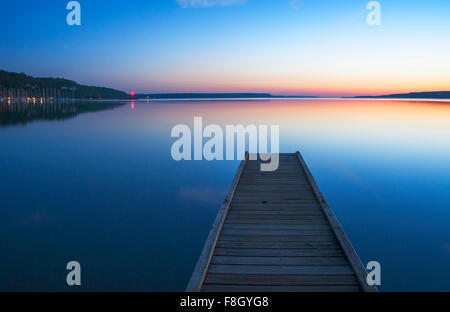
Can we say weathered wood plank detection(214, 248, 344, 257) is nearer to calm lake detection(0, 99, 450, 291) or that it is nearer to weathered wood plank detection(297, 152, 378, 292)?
weathered wood plank detection(297, 152, 378, 292)

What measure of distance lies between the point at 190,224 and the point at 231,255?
352cm

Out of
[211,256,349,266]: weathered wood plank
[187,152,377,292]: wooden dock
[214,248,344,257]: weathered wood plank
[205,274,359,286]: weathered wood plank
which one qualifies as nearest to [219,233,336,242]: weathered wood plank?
[187,152,377,292]: wooden dock

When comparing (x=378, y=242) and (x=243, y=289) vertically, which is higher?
(x=243, y=289)

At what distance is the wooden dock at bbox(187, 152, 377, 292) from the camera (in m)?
3.74

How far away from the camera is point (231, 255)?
14.4 feet

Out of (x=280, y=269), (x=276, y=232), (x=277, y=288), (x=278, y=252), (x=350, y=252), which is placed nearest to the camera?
(x=277, y=288)

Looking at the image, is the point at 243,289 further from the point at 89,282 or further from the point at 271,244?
the point at 89,282

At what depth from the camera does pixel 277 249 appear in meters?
4.58

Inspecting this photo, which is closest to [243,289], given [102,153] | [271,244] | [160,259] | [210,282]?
[210,282]

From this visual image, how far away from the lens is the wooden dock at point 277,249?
147 inches

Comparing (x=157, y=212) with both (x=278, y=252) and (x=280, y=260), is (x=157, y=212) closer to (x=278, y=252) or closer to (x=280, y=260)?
(x=278, y=252)

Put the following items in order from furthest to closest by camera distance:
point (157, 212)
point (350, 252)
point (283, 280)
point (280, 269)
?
point (157, 212) → point (350, 252) → point (280, 269) → point (283, 280)

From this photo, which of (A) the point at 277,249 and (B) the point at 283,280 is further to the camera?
(A) the point at 277,249

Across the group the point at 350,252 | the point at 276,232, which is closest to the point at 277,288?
the point at 350,252
